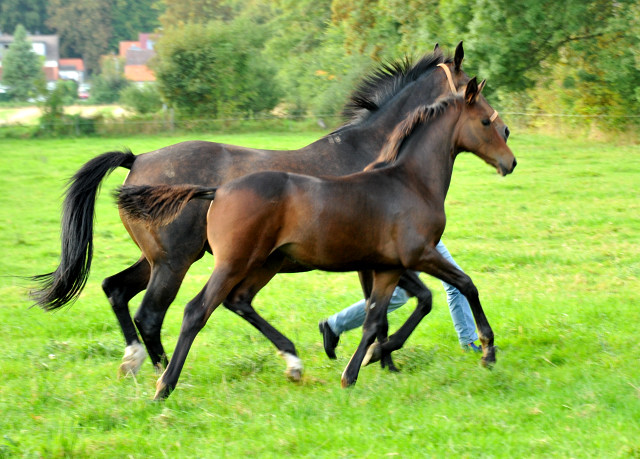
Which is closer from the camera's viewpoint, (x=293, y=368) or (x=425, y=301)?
(x=293, y=368)

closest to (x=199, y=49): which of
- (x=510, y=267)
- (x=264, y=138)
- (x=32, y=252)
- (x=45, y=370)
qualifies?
(x=264, y=138)

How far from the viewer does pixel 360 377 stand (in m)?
5.23

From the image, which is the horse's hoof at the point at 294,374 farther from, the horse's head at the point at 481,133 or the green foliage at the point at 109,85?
the green foliage at the point at 109,85

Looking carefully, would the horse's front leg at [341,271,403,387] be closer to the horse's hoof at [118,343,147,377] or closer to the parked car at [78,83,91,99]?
the horse's hoof at [118,343,147,377]

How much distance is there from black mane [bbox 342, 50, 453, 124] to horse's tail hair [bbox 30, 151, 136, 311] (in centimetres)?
192

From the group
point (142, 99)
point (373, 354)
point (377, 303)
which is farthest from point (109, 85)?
point (377, 303)

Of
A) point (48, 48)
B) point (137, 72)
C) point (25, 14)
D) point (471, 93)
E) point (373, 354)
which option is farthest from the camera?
point (48, 48)

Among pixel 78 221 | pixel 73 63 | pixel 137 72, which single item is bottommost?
pixel 73 63

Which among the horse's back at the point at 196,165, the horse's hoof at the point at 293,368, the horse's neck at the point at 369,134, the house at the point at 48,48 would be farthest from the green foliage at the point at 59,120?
the house at the point at 48,48

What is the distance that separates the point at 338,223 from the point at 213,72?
24.9 metres

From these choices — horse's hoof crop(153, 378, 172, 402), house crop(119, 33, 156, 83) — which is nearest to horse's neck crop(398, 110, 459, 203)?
horse's hoof crop(153, 378, 172, 402)

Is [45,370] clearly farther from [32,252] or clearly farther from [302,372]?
[32,252]

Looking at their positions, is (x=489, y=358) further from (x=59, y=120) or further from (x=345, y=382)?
(x=59, y=120)

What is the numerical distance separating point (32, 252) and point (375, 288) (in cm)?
697
